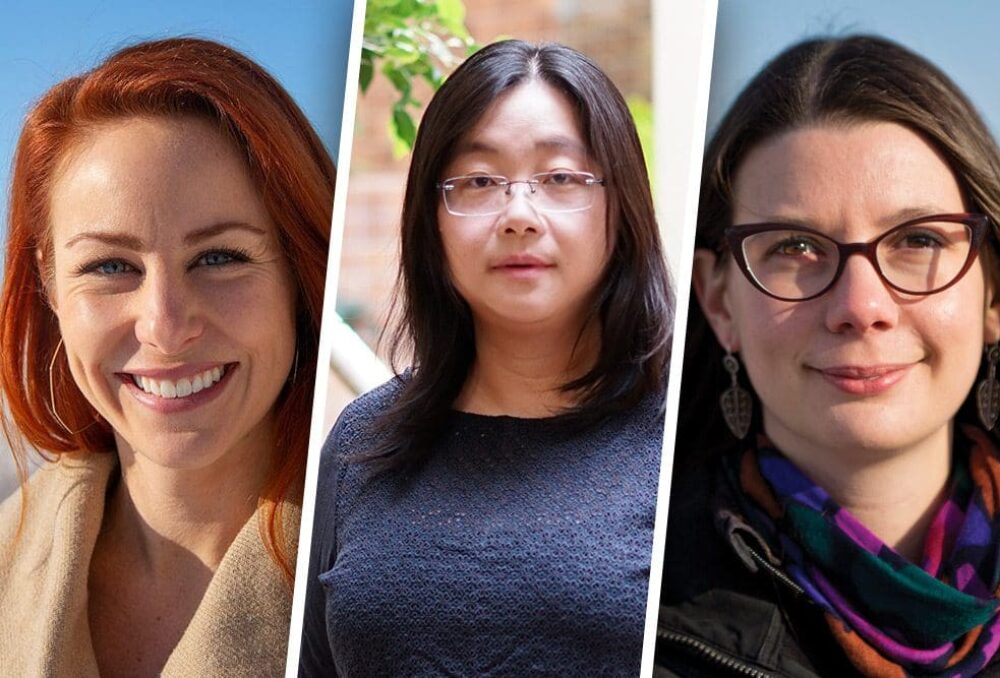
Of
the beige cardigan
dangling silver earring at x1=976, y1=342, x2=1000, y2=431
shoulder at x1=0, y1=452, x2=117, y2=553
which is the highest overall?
dangling silver earring at x1=976, y1=342, x2=1000, y2=431

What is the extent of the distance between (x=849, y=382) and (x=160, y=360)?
0.98 m

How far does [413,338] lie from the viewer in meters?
1.72

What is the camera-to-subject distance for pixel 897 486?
1.59 meters

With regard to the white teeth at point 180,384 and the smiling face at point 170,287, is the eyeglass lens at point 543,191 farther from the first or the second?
the white teeth at point 180,384

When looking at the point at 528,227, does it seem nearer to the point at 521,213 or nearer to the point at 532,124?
the point at 521,213

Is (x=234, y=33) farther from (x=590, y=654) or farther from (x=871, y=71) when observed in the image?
(x=590, y=654)

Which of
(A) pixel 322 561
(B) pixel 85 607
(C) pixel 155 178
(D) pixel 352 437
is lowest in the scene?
(B) pixel 85 607

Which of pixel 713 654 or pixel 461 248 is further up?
pixel 461 248

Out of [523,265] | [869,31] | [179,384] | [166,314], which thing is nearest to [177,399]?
[179,384]

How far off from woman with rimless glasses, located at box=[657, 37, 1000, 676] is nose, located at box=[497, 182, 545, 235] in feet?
0.81

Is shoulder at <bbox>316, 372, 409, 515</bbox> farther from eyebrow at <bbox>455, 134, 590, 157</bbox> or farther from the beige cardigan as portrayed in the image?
eyebrow at <bbox>455, 134, 590, 157</bbox>

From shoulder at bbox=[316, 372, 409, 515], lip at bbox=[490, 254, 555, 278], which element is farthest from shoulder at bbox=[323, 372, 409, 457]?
lip at bbox=[490, 254, 555, 278]

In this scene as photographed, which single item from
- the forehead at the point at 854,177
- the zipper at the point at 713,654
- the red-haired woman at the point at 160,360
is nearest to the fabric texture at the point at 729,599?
the zipper at the point at 713,654

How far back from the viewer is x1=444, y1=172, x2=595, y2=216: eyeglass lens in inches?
63.4
